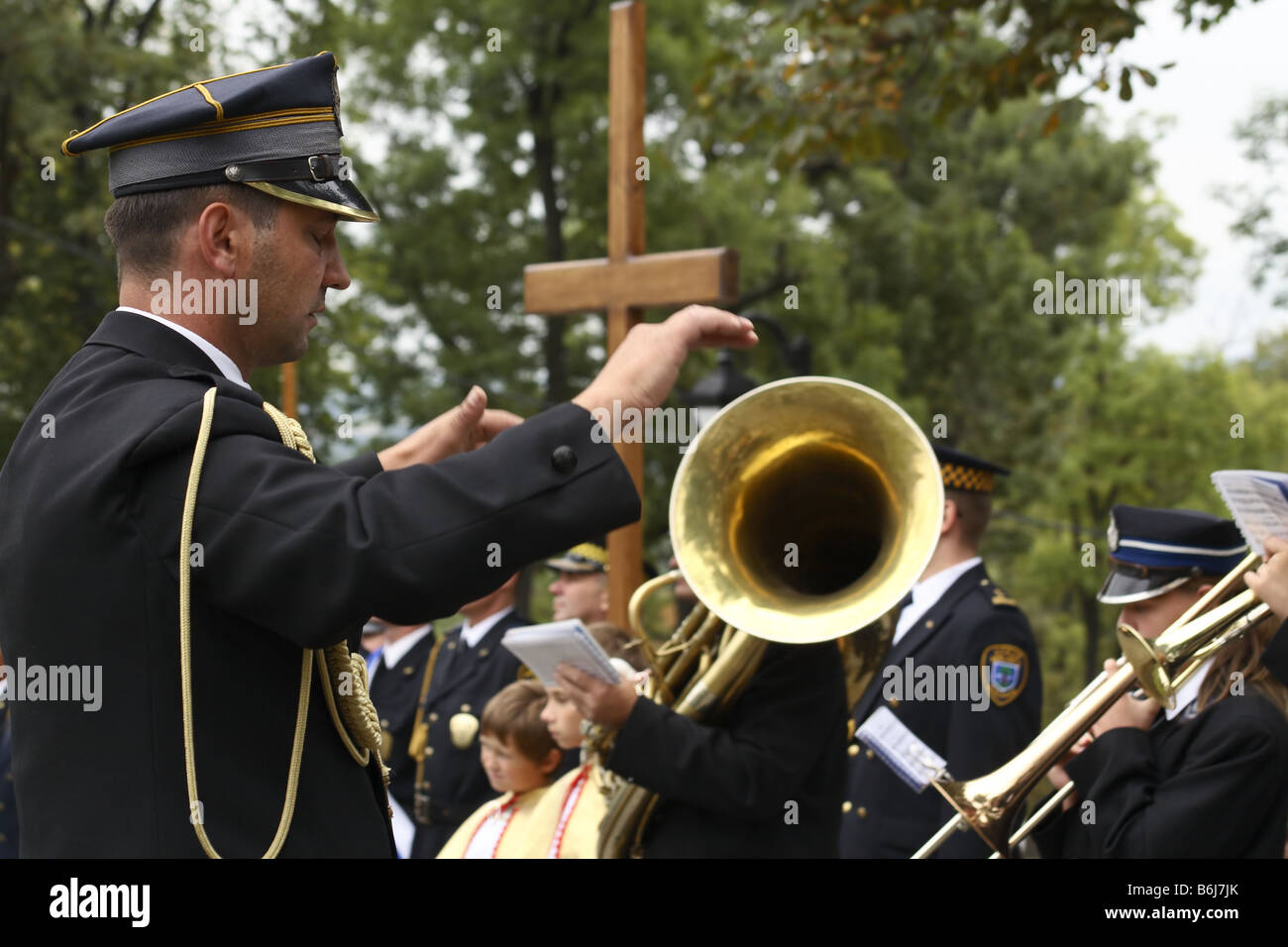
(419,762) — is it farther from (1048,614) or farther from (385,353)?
(1048,614)

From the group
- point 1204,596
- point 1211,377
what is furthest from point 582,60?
point 1204,596

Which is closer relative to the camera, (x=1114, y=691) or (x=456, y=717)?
(x=1114, y=691)

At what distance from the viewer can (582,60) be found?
17.7 metres

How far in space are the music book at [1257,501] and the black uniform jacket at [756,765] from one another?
118 centimetres

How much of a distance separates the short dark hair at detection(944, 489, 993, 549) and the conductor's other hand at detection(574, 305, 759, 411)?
118 inches

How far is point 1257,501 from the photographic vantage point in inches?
119

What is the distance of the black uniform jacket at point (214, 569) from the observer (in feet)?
5.66

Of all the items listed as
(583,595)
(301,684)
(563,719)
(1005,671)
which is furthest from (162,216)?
(583,595)

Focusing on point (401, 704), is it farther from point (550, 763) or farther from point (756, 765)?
point (756, 765)

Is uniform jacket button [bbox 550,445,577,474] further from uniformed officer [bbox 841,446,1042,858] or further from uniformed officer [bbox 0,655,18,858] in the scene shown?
uniformed officer [bbox 0,655,18,858]

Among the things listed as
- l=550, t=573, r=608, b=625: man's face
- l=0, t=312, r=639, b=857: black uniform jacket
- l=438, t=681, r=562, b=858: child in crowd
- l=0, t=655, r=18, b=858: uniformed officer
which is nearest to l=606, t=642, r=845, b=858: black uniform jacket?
l=438, t=681, r=562, b=858: child in crowd

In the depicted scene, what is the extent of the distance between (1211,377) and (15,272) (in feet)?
54.5

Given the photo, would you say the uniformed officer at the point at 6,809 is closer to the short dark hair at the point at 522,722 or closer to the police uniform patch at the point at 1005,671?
the short dark hair at the point at 522,722

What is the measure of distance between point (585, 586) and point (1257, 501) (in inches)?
156
